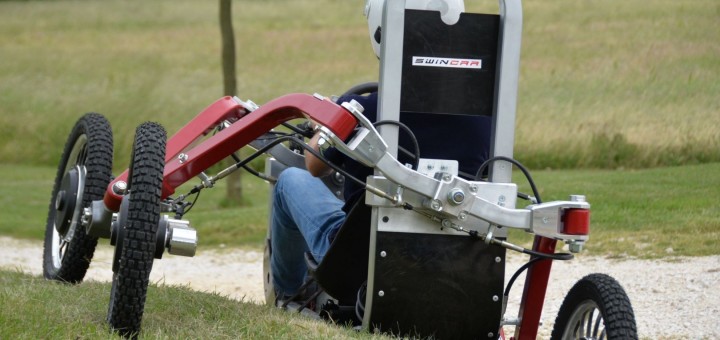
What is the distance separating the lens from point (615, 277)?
275 inches

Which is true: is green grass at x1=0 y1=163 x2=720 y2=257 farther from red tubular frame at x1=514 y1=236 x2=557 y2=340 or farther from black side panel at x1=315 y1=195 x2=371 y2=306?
black side panel at x1=315 y1=195 x2=371 y2=306

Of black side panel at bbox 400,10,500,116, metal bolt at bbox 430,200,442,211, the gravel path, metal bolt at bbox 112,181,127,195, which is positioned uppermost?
black side panel at bbox 400,10,500,116

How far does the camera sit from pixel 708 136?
1149 cm

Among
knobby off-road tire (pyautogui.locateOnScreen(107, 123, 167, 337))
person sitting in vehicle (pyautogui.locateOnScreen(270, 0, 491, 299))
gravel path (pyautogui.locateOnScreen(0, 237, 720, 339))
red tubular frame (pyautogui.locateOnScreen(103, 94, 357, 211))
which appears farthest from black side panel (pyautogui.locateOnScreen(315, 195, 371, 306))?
gravel path (pyautogui.locateOnScreen(0, 237, 720, 339))

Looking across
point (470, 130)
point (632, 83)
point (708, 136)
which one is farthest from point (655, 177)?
point (470, 130)

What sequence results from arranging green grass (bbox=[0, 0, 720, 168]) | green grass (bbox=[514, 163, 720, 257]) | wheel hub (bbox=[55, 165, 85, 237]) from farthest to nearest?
green grass (bbox=[0, 0, 720, 168]) → green grass (bbox=[514, 163, 720, 257]) → wheel hub (bbox=[55, 165, 85, 237])

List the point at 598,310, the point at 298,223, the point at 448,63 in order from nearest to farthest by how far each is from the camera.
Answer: the point at 598,310 < the point at 448,63 < the point at 298,223

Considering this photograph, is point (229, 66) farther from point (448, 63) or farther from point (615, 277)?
point (448, 63)

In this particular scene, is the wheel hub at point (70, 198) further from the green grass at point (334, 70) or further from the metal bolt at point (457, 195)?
the green grass at point (334, 70)

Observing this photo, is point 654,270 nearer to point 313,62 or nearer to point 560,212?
point 560,212

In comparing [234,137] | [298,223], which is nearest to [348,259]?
[298,223]

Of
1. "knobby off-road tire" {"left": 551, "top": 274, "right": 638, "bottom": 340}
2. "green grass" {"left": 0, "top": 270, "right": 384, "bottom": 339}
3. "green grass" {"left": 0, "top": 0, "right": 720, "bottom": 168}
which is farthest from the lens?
"green grass" {"left": 0, "top": 0, "right": 720, "bottom": 168}

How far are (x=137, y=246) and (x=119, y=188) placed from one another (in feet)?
1.88

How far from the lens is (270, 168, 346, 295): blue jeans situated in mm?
4242
